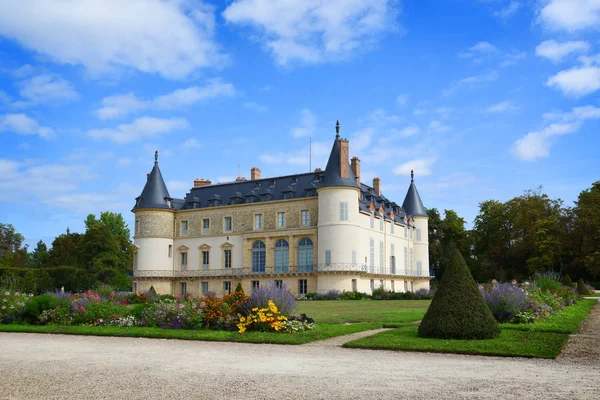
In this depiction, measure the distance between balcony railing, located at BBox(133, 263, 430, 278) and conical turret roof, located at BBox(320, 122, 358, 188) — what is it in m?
5.64

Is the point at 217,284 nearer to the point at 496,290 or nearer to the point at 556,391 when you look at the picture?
the point at 496,290

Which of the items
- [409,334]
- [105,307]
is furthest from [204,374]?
[105,307]

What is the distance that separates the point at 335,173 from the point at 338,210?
2.62 meters

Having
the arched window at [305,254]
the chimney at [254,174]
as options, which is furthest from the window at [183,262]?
the arched window at [305,254]

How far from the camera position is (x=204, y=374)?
803 centimetres

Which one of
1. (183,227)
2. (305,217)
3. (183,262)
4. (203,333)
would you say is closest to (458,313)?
(203,333)

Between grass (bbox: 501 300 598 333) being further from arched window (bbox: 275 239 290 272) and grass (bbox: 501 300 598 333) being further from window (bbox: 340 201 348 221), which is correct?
arched window (bbox: 275 239 290 272)

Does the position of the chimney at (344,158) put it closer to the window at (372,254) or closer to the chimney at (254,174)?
the window at (372,254)

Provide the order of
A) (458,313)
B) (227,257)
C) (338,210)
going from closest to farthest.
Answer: (458,313) → (338,210) → (227,257)

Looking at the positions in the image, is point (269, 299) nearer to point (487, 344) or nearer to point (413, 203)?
point (487, 344)

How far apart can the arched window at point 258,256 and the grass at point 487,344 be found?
3403 cm

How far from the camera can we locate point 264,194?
152 feet

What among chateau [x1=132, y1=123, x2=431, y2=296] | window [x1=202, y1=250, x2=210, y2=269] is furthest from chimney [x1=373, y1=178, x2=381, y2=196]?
window [x1=202, y1=250, x2=210, y2=269]

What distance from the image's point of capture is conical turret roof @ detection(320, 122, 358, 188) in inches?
1612
